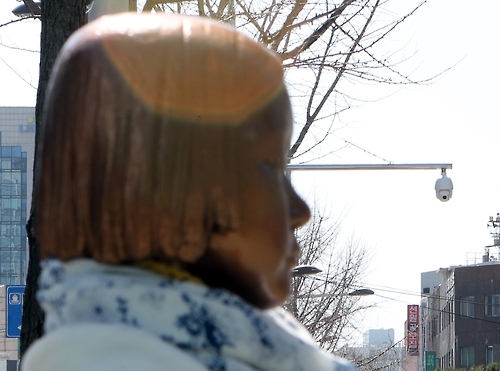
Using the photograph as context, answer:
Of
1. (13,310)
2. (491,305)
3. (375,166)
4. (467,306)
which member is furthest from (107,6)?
(467,306)

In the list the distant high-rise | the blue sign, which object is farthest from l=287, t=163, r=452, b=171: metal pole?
the distant high-rise

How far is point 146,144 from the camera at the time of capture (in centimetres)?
121

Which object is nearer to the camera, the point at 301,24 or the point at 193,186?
the point at 193,186

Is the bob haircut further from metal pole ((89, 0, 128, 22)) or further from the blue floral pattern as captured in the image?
metal pole ((89, 0, 128, 22))

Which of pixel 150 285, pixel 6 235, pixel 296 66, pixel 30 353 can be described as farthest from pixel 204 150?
pixel 6 235

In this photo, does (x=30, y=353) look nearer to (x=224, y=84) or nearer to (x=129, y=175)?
(x=129, y=175)

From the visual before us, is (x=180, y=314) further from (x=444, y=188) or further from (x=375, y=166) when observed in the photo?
(x=444, y=188)

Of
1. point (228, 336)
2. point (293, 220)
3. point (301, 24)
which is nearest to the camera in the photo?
point (228, 336)

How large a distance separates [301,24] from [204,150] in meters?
6.73

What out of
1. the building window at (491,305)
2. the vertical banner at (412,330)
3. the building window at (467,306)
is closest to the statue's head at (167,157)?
the building window at (491,305)

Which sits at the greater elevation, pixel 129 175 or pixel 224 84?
pixel 224 84

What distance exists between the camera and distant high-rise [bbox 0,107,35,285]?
97363 mm

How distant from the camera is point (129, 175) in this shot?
120cm

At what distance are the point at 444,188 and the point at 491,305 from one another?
4261cm
